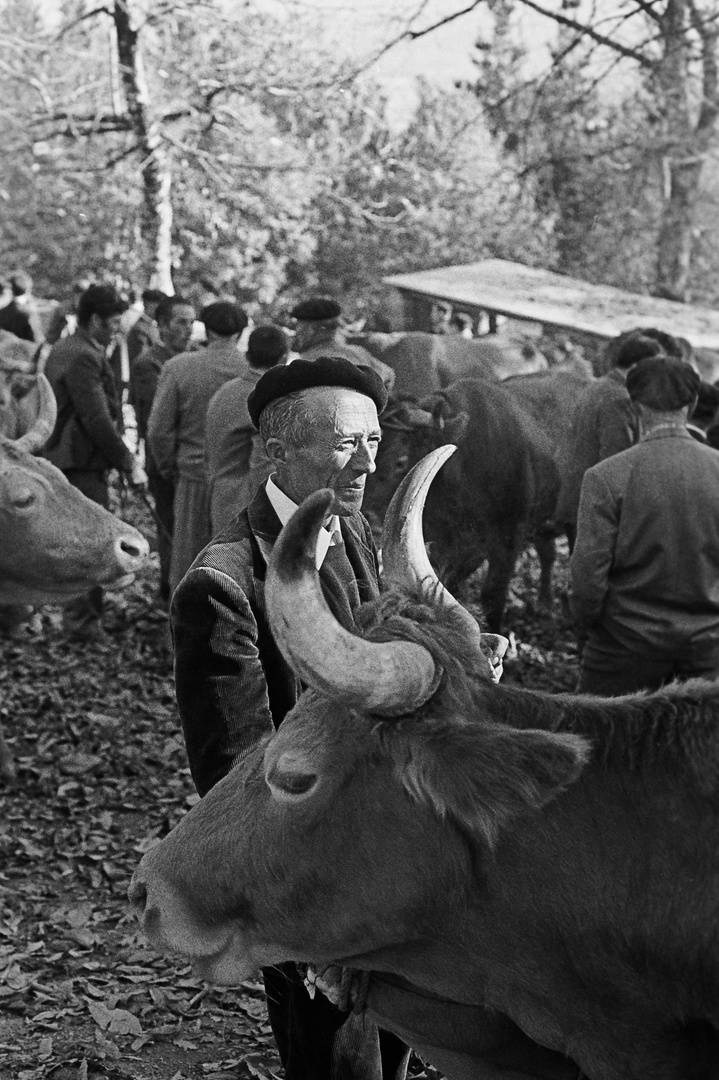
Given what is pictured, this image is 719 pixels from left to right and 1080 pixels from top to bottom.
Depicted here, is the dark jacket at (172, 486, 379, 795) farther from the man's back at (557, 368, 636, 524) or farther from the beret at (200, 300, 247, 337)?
the beret at (200, 300, 247, 337)

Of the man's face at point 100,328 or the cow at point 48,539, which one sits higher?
the man's face at point 100,328

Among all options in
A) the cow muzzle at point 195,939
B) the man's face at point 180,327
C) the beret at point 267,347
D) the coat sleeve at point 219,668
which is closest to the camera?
the cow muzzle at point 195,939

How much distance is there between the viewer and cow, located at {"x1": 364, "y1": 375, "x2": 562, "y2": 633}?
9.51m

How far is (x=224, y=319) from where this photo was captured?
10117 mm

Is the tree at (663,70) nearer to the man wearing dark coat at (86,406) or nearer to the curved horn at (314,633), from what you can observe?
the man wearing dark coat at (86,406)

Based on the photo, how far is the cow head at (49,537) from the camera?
7.64m

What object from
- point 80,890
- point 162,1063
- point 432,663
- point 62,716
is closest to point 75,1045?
point 162,1063

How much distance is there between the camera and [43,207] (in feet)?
89.0

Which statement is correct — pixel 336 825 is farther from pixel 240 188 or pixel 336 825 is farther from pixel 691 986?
pixel 240 188

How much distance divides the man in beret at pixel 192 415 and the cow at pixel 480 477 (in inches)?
55.6

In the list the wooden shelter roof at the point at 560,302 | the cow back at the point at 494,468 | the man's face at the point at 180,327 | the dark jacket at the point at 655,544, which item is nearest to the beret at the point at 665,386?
the dark jacket at the point at 655,544

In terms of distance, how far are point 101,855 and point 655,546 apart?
327cm

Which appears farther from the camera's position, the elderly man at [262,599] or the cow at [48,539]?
the cow at [48,539]

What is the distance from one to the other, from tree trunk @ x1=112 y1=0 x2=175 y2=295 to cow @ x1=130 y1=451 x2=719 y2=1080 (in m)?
16.2
